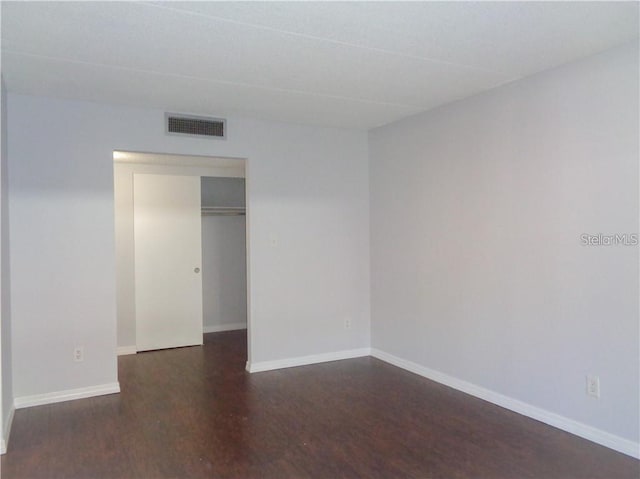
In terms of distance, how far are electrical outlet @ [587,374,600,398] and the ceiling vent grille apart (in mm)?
3565

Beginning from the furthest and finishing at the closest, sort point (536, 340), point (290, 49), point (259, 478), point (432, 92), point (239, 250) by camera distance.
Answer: point (239, 250), point (432, 92), point (536, 340), point (290, 49), point (259, 478)

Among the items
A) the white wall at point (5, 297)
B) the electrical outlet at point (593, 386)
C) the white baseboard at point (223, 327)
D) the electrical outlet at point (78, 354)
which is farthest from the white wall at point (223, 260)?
the electrical outlet at point (593, 386)

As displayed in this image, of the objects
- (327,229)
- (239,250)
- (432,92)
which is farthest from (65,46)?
(239,250)

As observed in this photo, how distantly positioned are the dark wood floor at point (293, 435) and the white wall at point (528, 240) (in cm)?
35

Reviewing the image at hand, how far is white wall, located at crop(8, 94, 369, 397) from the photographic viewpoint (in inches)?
145

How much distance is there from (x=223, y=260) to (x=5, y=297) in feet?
11.2

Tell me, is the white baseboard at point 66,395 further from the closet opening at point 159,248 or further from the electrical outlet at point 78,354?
the closet opening at point 159,248

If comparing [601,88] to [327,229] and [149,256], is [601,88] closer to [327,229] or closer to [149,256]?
[327,229]

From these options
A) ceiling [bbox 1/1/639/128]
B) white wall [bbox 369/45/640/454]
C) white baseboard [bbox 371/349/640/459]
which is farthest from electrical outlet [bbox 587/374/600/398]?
ceiling [bbox 1/1/639/128]

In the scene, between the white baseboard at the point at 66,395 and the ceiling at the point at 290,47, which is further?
the white baseboard at the point at 66,395

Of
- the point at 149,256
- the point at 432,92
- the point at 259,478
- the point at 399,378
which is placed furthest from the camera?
the point at 149,256

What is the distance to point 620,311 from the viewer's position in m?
2.82

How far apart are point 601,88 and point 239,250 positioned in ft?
16.2

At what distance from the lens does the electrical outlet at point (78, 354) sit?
382 centimetres
